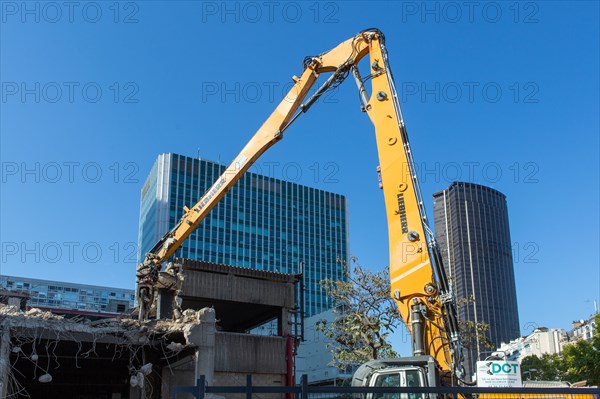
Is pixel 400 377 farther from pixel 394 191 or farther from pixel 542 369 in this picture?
pixel 542 369

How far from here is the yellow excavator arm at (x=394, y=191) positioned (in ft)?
41.9

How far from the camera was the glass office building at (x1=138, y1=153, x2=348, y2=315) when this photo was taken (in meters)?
113

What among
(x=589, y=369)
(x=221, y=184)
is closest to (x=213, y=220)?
(x=589, y=369)

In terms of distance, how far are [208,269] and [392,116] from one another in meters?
15.1

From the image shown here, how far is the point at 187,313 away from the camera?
688 inches

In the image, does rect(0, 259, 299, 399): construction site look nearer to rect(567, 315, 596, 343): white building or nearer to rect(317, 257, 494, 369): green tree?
rect(317, 257, 494, 369): green tree

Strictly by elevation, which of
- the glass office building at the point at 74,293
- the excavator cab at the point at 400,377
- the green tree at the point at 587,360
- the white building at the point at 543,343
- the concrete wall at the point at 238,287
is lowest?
the excavator cab at the point at 400,377

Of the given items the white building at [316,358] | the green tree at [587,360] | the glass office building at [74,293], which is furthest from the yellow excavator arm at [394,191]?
the glass office building at [74,293]

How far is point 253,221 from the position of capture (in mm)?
120188

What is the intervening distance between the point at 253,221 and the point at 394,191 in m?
107

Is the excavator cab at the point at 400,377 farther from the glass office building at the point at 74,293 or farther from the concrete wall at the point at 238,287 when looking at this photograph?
the glass office building at the point at 74,293

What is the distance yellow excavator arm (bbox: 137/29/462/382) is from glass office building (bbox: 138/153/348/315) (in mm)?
87412

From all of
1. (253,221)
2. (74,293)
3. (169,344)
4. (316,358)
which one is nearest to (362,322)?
(169,344)

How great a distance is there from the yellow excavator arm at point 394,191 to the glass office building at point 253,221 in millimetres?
87412
